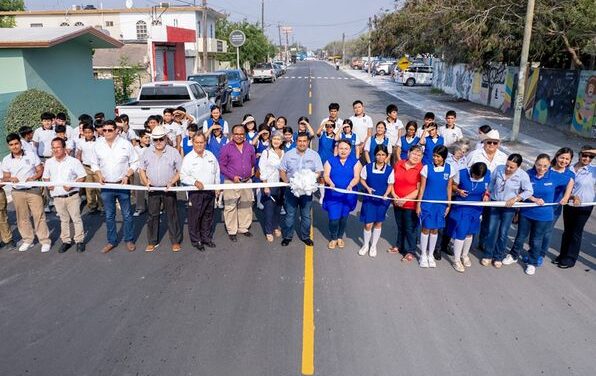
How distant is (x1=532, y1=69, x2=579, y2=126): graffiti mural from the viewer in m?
17.4

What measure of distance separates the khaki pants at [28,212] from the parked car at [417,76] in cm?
3862

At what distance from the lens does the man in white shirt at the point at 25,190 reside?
664cm

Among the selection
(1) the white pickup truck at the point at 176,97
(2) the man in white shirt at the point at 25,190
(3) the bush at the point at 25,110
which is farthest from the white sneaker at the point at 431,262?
(3) the bush at the point at 25,110

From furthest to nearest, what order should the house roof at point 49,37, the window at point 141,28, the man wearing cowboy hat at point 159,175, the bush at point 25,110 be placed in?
the window at point 141,28, the house roof at point 49,37, the bush at point 25,110, the man wearing cowboy hat at point 159,175

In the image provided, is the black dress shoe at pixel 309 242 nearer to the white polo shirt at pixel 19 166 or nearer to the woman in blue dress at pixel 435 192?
the woman in blue dress at pixel 435 192

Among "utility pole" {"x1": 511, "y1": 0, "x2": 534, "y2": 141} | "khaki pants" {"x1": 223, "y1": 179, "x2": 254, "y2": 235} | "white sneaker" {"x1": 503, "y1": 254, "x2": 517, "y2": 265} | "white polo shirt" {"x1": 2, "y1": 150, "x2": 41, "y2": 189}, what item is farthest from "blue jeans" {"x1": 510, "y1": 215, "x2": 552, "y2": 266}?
"utility pole" {"x1": 511, "y1": 0, "x2": 534, "y2": 141}

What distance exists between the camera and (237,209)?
760cm

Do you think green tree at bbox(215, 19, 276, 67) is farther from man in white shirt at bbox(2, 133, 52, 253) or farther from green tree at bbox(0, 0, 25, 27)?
man in white shirt at bbox(2, 133, 52, 253)

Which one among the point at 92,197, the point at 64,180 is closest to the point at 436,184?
the point at 64,180

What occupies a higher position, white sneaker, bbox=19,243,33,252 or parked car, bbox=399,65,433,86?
parked car, bbox=399,65,433,86

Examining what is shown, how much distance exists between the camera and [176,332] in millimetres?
4887

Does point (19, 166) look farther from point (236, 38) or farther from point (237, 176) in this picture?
point (236, 38)

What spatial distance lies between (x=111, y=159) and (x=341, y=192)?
10.6ft

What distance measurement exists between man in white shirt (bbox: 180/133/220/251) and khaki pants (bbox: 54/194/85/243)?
1.51m
